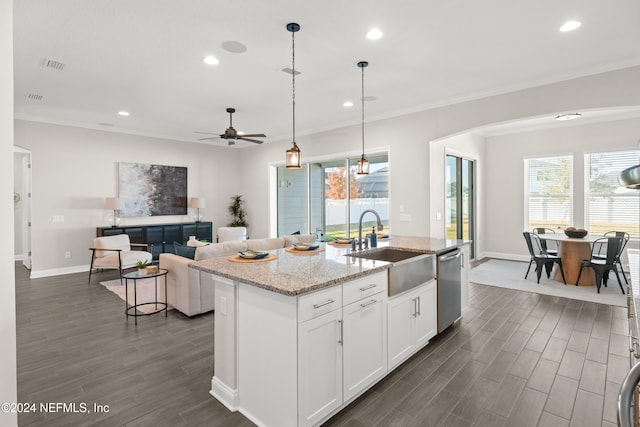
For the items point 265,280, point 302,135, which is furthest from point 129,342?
point 302,135

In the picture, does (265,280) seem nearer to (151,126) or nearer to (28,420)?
(28,420)

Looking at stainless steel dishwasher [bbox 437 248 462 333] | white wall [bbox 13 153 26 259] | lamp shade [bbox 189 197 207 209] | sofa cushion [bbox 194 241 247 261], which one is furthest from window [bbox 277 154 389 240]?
white wall [bbox 13 153 26 259]

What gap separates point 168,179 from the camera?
25.5ft

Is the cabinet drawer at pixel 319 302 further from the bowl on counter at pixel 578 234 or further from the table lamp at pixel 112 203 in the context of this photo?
the table lamp at pixel 112 203

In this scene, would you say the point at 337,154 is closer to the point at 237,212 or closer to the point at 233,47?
the point at 237,212

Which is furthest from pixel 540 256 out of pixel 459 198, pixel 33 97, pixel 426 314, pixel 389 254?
pixel 33 97

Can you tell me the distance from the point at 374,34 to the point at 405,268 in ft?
7.42

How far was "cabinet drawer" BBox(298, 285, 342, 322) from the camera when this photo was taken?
6.14 ft

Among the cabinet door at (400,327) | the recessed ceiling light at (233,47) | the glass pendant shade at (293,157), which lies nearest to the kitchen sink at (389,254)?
the cabinet door at (400,327)

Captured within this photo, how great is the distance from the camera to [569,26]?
3.05 meters

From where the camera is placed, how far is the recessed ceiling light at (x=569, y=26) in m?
2.99

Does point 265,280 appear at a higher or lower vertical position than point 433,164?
lower

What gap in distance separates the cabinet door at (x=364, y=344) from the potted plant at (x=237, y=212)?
271 inches

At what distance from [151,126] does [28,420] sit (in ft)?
19.6
